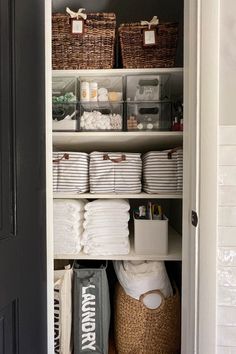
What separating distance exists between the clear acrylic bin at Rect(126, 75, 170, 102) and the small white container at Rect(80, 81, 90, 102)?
196 mm

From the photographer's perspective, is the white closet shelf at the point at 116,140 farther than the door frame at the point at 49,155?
Yes

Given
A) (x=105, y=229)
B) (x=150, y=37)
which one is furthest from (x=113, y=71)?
(x=105, y=229)

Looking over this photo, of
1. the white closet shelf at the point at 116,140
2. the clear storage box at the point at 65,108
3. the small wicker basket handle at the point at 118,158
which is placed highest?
the clear storage box at the point at 65,108

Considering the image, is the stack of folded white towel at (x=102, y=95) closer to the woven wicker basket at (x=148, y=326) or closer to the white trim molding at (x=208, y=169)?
the white trim molding at (x=208, y=169)

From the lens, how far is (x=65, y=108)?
1.18 metres

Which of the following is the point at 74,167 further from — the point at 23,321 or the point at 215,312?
the point at 215,312

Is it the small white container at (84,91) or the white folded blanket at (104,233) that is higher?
the small white container at (84,91)

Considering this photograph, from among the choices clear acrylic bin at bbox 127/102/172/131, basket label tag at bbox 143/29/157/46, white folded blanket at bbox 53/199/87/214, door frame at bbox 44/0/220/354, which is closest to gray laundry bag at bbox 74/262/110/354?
door frame at bbox 44/0/220/354

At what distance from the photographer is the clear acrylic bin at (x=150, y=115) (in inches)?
46.6

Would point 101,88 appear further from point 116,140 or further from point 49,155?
point 49,155

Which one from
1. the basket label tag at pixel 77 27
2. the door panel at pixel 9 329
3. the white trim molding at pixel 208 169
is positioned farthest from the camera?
the basket label tag at pixel 77 27

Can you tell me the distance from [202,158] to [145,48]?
0.61 m

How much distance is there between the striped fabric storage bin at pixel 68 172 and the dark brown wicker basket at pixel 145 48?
1.70ft

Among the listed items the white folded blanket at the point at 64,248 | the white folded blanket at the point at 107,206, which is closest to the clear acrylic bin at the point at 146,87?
the white folded blanket at the point at 107,206
